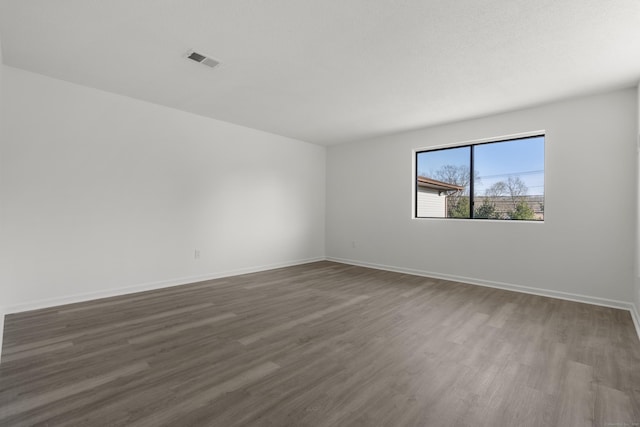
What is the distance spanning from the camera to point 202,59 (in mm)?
2906

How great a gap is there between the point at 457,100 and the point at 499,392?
326cm

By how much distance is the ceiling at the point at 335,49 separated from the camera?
216cm

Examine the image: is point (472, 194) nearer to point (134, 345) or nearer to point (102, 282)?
point (134, 345)

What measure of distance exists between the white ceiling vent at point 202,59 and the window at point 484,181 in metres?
3.72

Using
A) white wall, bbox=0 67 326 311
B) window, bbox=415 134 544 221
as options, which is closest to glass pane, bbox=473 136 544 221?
window, bbox=415 134 544 221

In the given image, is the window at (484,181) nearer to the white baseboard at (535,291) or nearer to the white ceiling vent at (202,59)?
the white baseboard at (535,291)

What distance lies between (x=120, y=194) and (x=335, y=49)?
10.3ft

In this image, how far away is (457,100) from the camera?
3.83 metres

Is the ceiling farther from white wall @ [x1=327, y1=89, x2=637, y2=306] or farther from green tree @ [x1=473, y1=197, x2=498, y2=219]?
green tree @ [x1=473, y1=197, x2=498, y2=219]

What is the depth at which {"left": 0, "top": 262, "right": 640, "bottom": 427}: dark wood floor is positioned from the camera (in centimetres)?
164

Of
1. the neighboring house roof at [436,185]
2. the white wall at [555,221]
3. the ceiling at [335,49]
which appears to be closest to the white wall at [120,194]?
the ceiling at [335,49]

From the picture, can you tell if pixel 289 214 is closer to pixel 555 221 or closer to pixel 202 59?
pixel 202 59

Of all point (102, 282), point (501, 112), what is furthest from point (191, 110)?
point (501, 112)

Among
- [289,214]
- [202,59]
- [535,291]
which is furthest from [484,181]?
[202,59]
